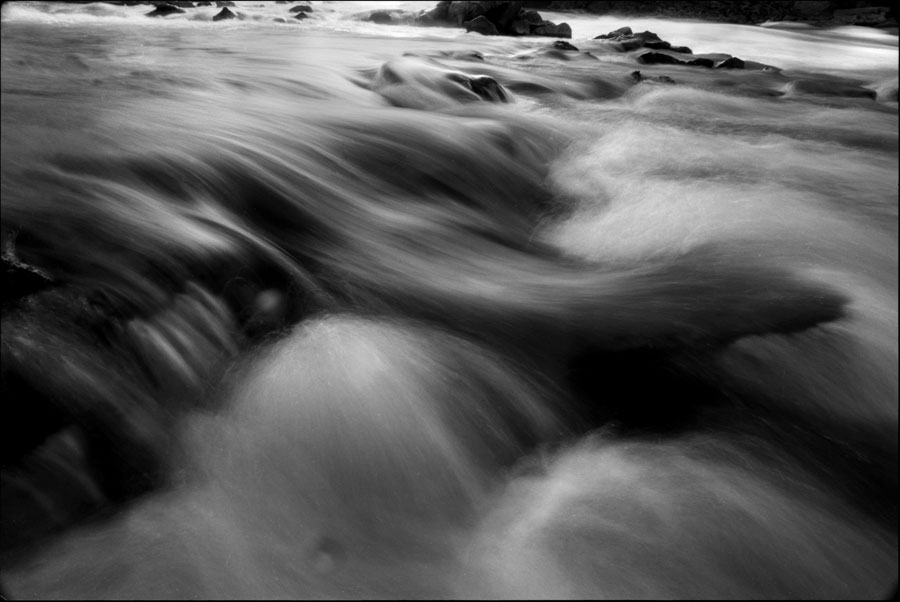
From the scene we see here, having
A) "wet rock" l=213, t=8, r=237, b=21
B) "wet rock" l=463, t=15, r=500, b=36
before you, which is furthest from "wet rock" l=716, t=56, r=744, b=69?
"wet rock" l=213, t=8, r=237, b=21

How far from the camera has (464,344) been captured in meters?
1.94

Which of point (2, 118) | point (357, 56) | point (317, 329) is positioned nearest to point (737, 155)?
point (317, 329)

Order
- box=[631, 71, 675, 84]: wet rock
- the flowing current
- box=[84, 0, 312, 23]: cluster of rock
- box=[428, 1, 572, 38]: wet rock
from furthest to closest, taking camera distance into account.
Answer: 1. box=[428, 1, 572, 38]: wet rock
2. box=[84, 0, 312, 23]: cluster of rock
3. box=[631, 71, 675, 84]: wet rock
4. the flowing current

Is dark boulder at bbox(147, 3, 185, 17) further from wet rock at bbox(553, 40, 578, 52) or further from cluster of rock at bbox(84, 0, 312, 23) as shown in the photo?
wet rock at bbox(553, 40, 578, 52)

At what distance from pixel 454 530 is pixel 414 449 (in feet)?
0.94

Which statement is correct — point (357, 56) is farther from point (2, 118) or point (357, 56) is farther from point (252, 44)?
point (2, 118)

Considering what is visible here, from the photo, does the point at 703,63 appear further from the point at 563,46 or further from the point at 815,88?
the point at 563,46

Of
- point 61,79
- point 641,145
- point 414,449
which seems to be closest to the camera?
point 414,449

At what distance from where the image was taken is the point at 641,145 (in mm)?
2014

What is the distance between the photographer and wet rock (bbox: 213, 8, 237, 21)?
8344mm

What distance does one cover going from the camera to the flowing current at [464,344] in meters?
0.87

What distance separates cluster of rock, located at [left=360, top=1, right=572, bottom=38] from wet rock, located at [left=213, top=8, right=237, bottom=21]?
6.03ft

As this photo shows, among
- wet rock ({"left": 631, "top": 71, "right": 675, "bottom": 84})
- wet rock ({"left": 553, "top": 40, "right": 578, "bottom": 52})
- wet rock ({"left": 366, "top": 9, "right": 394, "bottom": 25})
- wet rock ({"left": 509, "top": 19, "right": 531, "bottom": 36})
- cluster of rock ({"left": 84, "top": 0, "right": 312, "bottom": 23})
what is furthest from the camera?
wet rock ({"left": 366, "top": 9, "right": 394, "bottom": 25})

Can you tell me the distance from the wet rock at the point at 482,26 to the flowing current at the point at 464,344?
4.80 metres
